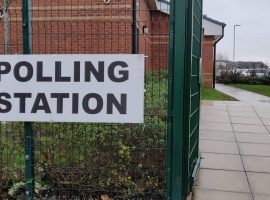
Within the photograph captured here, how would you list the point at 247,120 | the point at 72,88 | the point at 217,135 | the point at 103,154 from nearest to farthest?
the point at 72,88
the point at 103,154
the point at 217,135
the point at 247,120

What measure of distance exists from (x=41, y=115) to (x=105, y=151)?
785mm

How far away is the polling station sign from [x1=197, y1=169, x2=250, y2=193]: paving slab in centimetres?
154

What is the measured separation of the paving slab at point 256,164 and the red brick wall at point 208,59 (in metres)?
18.0

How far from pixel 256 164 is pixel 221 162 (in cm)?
48

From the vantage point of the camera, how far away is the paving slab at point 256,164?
18.8 feet

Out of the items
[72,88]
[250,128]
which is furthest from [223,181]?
[250,128]

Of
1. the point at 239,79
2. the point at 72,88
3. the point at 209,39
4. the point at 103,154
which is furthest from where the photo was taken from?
the point at 239,79

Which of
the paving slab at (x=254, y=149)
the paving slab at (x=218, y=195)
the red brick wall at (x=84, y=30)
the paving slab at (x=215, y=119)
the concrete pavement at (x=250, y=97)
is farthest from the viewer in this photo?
the concrete pavement at (x=250, y=97)

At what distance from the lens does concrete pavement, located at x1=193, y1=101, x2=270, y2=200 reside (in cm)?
472

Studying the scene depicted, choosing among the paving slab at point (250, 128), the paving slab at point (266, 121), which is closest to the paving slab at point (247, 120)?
the paving slab at point (266, 121)

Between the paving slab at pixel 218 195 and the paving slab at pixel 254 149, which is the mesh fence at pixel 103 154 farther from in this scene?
the paving slab at pixel 254 149

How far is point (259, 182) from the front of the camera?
200 inches

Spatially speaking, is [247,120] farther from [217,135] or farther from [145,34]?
[145,34]

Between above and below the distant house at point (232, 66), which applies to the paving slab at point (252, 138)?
below
